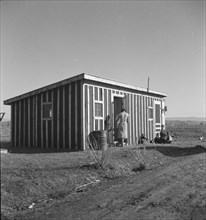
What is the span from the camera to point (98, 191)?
5.46m

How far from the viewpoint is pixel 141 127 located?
1480cm

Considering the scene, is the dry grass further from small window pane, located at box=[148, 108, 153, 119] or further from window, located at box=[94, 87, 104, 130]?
small window pane, located at box=[148, 108, 153, 119]

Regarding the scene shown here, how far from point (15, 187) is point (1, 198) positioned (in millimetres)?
414

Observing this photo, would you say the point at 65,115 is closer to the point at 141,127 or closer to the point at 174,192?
the point at 141,127

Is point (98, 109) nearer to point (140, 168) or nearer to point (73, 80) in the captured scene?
point (73, 80)

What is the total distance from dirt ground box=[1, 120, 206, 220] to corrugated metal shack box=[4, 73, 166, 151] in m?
3.26

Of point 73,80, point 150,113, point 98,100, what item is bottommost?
point 150,113

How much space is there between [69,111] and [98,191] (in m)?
5.78

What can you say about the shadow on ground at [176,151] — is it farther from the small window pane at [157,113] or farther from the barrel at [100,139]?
the small window pane at [157,113]

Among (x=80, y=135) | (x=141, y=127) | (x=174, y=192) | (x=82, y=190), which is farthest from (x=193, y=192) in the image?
(x=141, y=127)

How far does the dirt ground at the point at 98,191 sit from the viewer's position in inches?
163

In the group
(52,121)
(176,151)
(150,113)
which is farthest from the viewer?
(150,113)

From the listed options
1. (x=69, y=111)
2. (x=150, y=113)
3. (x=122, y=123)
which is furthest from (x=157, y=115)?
(x=69, y=111)

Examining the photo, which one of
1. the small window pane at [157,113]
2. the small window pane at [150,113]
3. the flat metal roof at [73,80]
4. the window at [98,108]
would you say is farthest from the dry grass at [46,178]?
the small window pane at [157,113]
